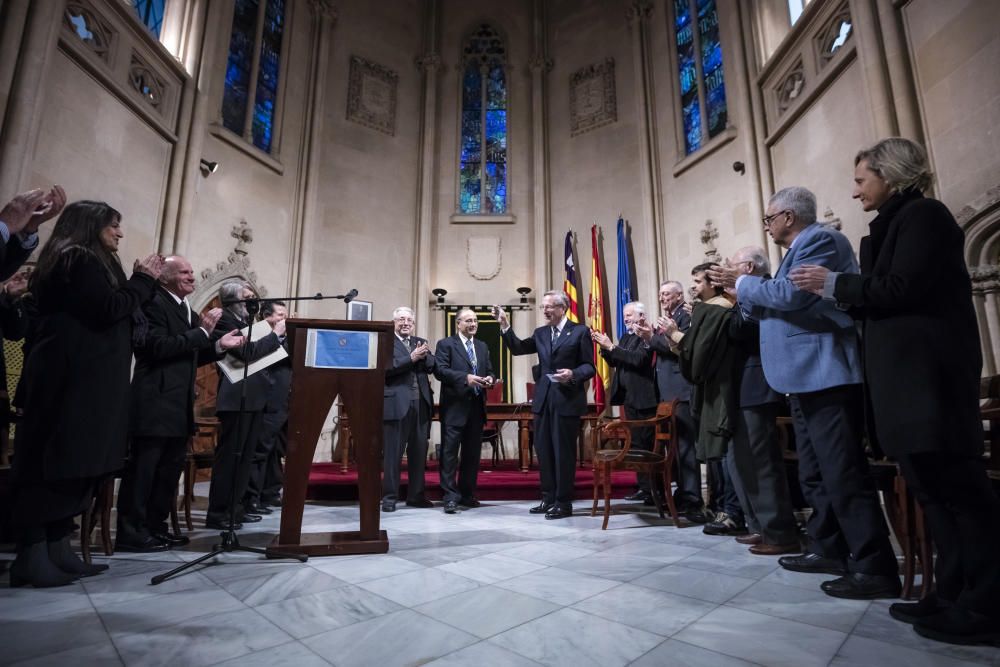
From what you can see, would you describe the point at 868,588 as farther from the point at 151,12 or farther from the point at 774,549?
the point at 151,12

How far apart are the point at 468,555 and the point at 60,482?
5.28 feet

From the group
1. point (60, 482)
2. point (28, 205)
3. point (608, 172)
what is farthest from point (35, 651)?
point (608, 172)

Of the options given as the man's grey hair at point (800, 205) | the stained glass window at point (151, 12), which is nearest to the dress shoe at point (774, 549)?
the man's grey hair at point (800, 205)

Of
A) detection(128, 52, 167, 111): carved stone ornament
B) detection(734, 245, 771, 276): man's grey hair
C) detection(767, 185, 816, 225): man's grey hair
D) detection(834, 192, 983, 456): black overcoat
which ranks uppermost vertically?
detection(128, 52, 167, 111): carved stone ornament

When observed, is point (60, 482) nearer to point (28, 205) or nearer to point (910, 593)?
point (28, 205)

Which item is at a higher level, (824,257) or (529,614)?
(824,257)

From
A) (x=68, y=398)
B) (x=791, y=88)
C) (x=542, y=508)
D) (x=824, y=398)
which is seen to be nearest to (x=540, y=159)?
(x=791, y=88)

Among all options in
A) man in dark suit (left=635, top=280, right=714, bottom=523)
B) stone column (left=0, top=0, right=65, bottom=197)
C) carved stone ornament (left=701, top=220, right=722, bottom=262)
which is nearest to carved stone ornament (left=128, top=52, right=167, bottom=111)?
stone column (left=0, top=0, right=65, bottom=197)

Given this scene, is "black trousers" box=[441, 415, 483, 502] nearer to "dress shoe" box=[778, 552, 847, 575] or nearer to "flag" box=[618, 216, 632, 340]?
"dress shoe" box=[778, 552, 847, 575]

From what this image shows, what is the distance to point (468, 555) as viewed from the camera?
2422mm

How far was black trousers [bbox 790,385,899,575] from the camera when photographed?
1833 millimetres

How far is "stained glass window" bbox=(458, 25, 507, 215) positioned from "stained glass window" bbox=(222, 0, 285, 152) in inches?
129

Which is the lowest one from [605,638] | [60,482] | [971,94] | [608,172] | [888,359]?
[605,638]

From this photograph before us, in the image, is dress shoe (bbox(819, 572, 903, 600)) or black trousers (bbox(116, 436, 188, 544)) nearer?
dress shoe (bbox(819, 572, 903, 600))
